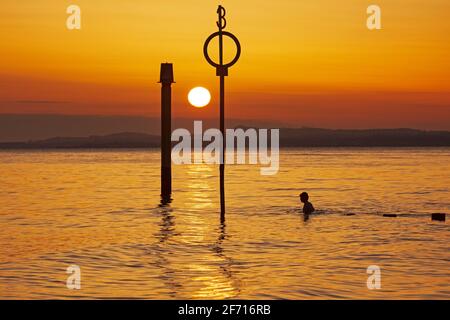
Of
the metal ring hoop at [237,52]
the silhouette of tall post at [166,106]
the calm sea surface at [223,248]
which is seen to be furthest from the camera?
the silhouette of tall post at [166,106]

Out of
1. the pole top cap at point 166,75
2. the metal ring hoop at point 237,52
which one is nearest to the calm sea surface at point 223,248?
the metal ring hoop at point 237,52

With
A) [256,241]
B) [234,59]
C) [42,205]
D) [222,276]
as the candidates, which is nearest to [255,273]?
[222,276]

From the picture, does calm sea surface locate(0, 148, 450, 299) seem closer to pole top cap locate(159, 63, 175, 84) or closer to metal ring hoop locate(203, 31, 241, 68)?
metal ring hoop locate(203, 31, 241, 68)

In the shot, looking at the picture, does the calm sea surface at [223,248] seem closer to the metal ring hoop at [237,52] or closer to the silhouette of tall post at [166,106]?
the silhouette of tall post at [166,106]

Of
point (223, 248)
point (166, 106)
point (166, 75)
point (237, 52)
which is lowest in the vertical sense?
point (223, 248)

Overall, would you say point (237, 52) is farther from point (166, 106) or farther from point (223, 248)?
point (166, 106)

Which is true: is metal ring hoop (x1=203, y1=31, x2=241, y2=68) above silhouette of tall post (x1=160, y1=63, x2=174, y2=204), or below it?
above

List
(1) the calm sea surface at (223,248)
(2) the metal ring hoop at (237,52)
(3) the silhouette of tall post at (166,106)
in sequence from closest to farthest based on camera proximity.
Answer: (1) the calm sea surface at (223,248) < (2) the metal ring hoop at (237,52) < (3) the silhouette of tall post at (166,106)

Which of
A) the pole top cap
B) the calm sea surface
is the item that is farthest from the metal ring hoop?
the pole top cap

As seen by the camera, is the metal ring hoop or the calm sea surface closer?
the calm sea surface

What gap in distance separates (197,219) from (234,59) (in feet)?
29.8

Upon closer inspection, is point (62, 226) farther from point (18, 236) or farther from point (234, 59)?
point (234, 59)

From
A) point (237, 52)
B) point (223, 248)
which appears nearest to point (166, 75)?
point (237, 52)

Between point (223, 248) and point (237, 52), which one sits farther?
point (237, 52)
